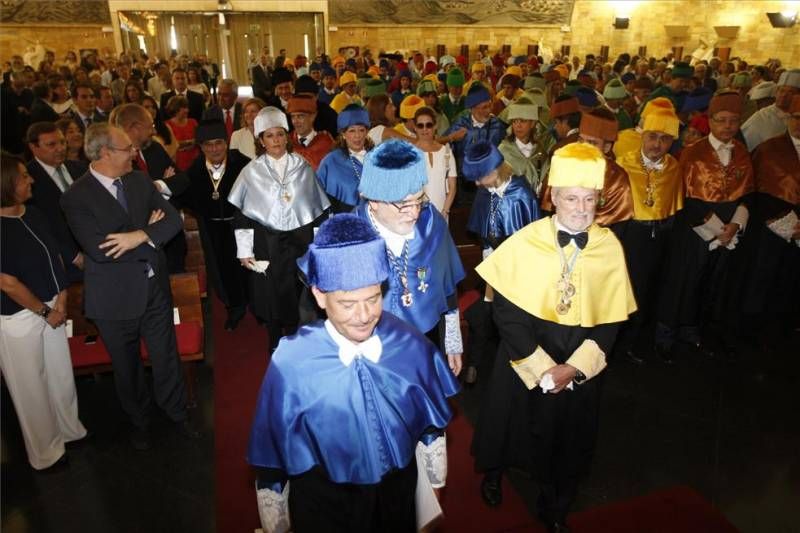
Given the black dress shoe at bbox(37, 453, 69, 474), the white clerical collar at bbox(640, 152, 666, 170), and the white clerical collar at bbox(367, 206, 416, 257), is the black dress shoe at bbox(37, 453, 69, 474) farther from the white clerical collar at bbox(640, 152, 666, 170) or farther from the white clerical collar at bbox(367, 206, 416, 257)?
the white clerical collar at bbox(640, 152, 666, 170)

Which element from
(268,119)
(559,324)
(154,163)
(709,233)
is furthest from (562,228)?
(154,163)

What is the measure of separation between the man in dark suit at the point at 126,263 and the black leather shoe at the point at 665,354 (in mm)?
4548

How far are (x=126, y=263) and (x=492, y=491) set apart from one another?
9.73 ft

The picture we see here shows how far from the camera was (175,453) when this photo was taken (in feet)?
14.7

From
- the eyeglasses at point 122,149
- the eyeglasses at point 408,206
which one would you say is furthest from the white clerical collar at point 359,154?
the eyeglasses at point 408,206

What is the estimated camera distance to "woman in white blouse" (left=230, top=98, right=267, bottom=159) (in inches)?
285

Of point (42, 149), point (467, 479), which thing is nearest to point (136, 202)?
point (42, 149)

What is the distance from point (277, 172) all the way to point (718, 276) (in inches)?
172

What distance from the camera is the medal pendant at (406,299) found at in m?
Result: 3.46

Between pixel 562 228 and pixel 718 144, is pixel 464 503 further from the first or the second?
pixel 718 144

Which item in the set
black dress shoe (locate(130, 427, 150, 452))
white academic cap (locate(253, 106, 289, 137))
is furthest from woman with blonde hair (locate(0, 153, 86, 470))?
white academic cap (locate(253, 106, 289, 137))

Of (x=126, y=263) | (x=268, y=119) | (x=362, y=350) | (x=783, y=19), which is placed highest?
(x=783, y=19)

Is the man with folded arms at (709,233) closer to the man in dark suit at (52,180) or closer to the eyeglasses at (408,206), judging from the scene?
the eyeglasses at (408,206)

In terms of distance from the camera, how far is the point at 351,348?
2168 mm
